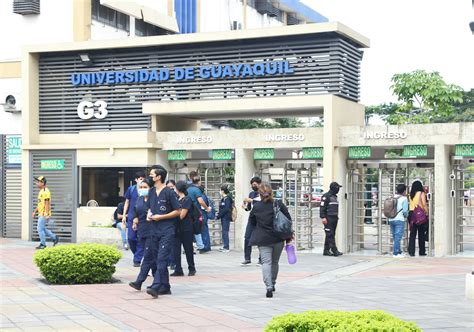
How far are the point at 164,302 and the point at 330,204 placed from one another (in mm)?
8705

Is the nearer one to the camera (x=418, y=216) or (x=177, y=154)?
(x=418, y=216)

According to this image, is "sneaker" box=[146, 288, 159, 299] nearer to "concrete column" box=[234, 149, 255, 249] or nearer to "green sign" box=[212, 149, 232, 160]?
"concrete column" box=[234, 149, 255, 249]

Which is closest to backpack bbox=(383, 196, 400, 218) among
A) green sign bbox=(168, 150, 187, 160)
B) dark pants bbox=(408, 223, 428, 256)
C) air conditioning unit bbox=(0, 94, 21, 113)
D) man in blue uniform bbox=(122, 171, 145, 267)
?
dark pants bbox=(408, 223, 428, 256)

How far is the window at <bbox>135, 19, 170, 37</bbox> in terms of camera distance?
113 ft

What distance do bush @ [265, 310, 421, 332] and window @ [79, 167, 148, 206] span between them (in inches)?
684

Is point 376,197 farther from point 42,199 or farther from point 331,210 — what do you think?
point 42,199

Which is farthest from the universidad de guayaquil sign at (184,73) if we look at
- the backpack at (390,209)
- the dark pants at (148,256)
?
the dark pants at (148,256)

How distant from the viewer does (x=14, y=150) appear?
26812mm

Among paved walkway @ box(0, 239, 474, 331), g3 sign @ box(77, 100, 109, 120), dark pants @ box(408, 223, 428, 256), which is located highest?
g3 sign @ box(77, 100, 109, 120)

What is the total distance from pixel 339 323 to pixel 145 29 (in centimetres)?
2951

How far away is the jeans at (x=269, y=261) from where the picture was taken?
1266 centimetres

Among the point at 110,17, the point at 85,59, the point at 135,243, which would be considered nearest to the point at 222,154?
the point at 85,59

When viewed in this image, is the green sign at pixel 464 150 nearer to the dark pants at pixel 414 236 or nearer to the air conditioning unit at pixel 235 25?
the dark pants at pixel 414 236

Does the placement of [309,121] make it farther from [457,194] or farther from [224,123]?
[457,194]
